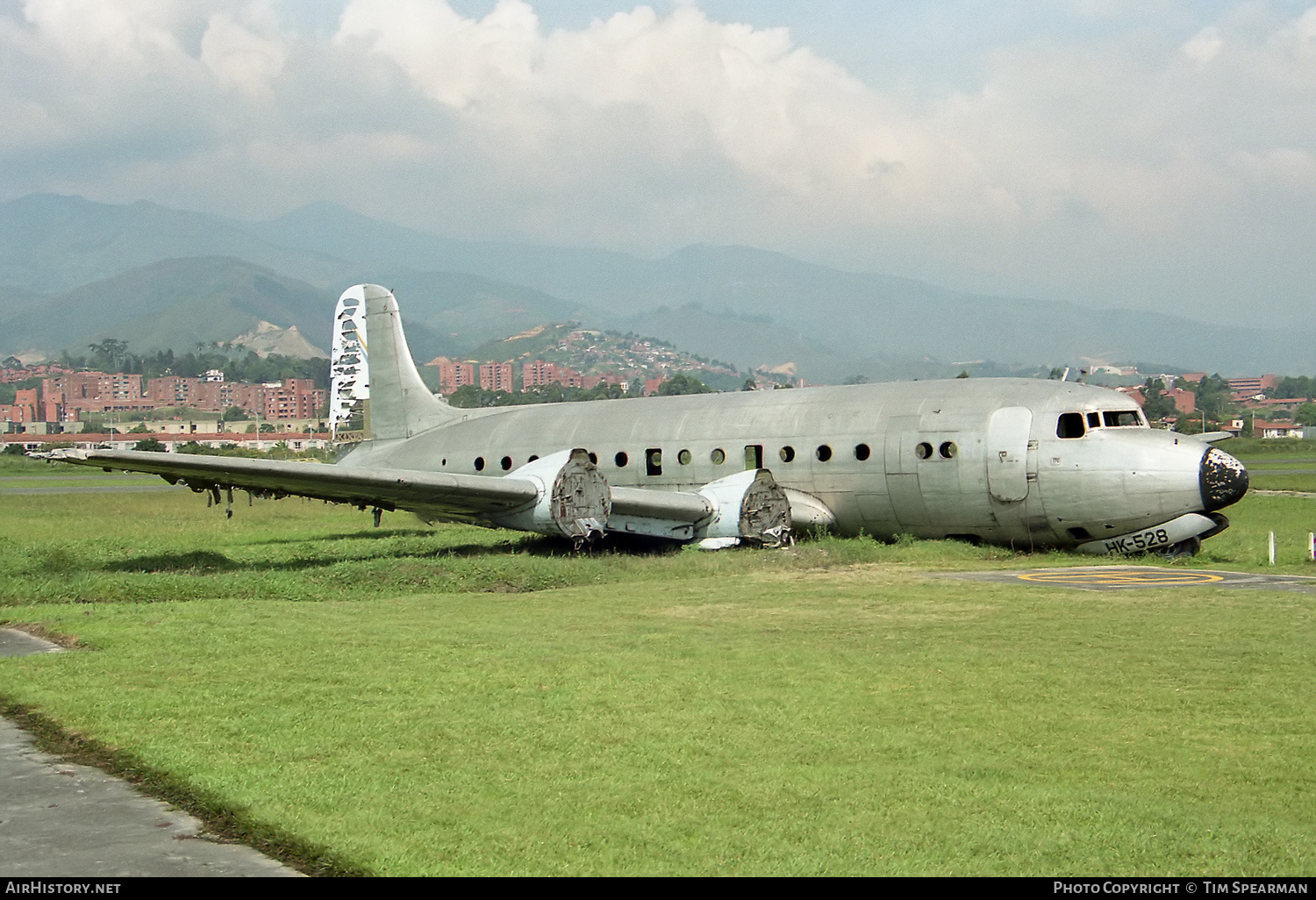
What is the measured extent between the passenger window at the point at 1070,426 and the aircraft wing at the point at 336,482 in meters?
9.56

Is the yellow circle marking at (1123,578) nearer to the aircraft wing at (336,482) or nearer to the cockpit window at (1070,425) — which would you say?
the cockpit window at (1070,425)

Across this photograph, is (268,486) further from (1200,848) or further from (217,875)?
(1200,848)

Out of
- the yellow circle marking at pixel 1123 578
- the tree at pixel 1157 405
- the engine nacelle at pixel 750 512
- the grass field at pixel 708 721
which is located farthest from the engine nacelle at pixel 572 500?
the tree at pixel 1157 405

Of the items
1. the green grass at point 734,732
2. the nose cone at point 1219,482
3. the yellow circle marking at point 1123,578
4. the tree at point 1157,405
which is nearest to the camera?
the green grass at point 734,732

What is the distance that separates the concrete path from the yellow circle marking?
46.4 ft

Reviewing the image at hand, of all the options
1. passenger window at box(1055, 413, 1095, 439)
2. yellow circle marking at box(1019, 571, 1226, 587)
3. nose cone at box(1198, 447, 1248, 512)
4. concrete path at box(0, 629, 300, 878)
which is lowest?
concrete path at box(0, 629, 300, 878)

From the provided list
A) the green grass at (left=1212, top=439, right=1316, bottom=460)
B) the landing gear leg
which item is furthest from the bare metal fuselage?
the green grass at (left=1212, top=439, right=1316, bottom=460)

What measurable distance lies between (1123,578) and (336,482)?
13.3 m

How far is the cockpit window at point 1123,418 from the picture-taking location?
22.1m

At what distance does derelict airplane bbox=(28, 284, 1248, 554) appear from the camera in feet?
69.8

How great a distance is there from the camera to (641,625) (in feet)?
47.1

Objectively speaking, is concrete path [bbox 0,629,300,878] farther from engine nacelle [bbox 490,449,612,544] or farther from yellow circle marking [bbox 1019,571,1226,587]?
engine nacelle [bbox 490,449,612,544]

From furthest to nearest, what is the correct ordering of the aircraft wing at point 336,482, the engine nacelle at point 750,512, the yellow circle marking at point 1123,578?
the engine nacelle at point 750,512, the aircraft wing at point 336,482, the yellow circle marking at point 1123,578
